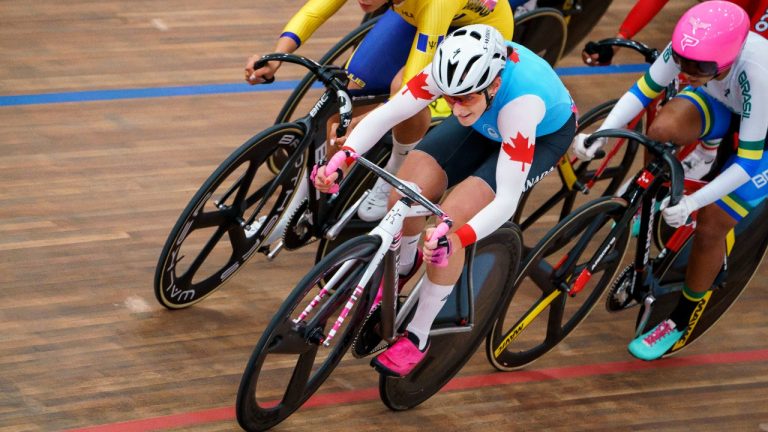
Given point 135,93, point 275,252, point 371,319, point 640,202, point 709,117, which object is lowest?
point 135,93

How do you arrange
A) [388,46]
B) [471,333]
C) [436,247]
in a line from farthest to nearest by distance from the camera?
[388,46], [471,333], [436,247]

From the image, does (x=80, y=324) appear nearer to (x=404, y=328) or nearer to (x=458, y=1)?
(x=404, y=328)

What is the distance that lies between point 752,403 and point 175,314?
2.17 metres

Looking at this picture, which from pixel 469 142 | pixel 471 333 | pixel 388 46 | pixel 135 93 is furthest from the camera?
pixel 135 93

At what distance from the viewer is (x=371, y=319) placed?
11.7 ft

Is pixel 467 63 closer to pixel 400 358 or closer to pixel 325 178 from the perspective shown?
pixel 325 178

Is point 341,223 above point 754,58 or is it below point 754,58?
below

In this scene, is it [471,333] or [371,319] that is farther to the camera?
[471,333]

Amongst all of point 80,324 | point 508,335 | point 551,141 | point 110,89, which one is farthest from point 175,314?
point 110,89

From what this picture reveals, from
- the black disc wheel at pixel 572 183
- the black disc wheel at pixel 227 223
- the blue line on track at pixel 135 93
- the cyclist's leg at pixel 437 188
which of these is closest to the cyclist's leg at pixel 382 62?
the black disc wheel at pixel 227 223

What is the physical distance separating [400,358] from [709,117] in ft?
4.64

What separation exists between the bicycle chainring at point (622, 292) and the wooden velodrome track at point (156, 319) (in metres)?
0.21

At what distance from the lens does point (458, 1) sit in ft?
12.6

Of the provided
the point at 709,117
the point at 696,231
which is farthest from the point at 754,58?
the point at 696,231
